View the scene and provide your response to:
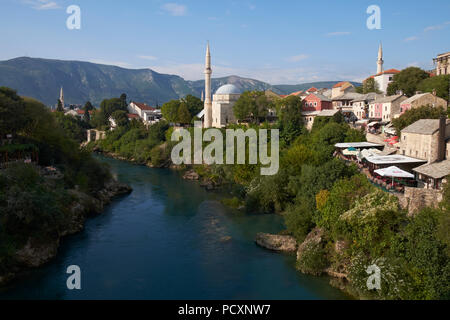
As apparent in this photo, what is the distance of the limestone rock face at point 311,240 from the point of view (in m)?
14.1

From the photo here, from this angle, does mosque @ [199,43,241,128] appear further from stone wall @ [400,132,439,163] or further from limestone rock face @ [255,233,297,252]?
limestone rock face @ [255,233,297,252]

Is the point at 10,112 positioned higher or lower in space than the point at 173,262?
higher

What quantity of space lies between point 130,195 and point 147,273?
13.1m

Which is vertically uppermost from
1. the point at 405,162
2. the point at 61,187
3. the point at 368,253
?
the point at 405,162

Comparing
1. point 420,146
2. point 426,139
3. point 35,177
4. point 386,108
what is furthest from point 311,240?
point 386,108

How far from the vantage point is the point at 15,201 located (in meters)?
14.1

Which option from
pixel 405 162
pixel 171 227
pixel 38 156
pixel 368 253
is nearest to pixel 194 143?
pixel 38 156

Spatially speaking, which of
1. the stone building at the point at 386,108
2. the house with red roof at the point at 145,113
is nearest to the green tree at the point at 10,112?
the stone building at the point at 386,108

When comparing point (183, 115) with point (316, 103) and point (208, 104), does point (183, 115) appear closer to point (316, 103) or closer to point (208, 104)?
point (208, 104)

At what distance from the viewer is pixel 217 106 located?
45188mm

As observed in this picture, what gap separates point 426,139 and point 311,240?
820 centimetres

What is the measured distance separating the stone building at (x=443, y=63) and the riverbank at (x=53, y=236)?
1240 inches
